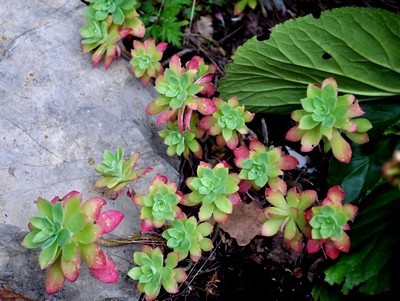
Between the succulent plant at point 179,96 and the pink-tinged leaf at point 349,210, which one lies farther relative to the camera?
the succulent plant at point 179,96

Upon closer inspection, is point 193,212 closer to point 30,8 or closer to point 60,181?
point 60,181

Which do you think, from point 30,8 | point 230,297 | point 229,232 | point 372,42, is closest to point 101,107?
point 30,8

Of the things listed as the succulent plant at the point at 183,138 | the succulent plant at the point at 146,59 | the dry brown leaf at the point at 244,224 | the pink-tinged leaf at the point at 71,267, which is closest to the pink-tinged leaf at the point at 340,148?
the dry brown leaf at the point at 244,224

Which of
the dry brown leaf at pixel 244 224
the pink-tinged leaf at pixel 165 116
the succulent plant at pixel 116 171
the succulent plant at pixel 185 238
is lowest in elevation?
the dry brown leaf at pixel 244 224

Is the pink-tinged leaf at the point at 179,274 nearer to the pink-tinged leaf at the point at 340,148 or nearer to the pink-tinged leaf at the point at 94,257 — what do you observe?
the pink-tinged leaf at the point at 94,257

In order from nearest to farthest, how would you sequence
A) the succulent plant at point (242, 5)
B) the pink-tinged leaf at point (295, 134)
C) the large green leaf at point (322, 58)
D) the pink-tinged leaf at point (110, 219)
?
the pink-tinged leaf at point (110, 219), the pink-tinged leaf at point (295, 134), the large green leaf at point (322, 58), the succulent plant at point (242, 5)

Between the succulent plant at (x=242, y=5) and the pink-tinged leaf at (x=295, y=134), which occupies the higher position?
the succulent plant at (x=242, y=5)
